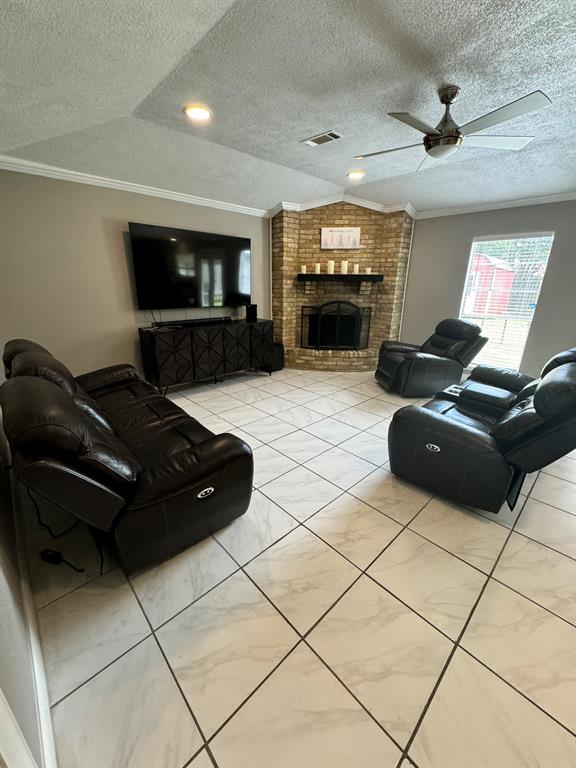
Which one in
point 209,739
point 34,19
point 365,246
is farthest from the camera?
point 365,246

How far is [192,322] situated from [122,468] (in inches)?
120

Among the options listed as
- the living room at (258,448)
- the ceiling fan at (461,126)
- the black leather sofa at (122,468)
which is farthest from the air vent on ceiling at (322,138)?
the black leather sofa at (122,468)

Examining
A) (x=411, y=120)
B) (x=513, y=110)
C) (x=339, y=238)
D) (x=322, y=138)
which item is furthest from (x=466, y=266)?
(x=411, y=120)

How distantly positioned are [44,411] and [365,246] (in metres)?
4.98

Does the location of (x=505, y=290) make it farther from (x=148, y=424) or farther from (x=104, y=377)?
(x=104, y=377)

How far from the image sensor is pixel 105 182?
3188 mm

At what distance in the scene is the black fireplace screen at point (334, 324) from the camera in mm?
5055

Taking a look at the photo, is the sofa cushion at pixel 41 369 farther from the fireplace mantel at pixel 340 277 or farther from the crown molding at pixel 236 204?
the fireplace mantel at pixel 340 277

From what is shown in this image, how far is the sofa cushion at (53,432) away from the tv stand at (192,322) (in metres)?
2.59

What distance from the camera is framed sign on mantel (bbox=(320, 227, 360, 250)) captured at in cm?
477

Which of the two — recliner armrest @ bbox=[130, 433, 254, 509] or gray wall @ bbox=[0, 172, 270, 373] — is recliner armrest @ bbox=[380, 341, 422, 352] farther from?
recliner armrest @ bbox=[130, 433, 254, 509]

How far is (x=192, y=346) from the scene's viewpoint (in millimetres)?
3740

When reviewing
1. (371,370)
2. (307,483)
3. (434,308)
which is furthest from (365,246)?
(307,483)

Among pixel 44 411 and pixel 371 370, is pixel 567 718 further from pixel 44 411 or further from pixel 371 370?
pixel 371 370
